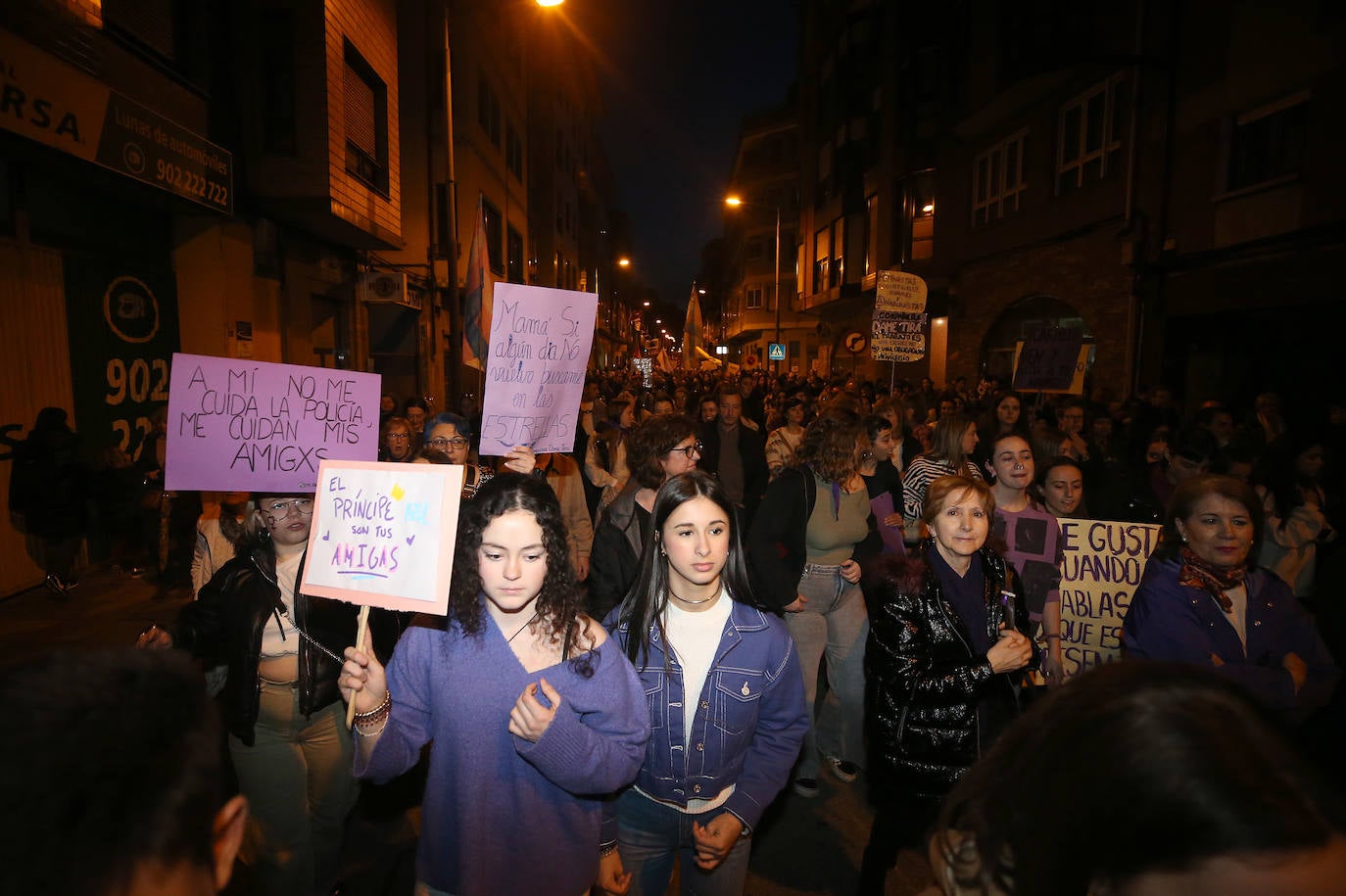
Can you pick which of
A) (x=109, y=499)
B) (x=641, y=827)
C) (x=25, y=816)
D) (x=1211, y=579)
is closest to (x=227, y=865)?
(x=25, y=816)

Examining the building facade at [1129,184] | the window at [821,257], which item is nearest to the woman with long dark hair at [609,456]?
the building facade at [1129,184]

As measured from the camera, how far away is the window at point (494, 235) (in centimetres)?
2350

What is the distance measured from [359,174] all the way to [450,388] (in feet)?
29.0

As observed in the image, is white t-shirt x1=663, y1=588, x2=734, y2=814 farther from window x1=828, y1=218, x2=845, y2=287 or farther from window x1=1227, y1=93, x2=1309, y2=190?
window x1=828, y1=218, x2=845, y2=287

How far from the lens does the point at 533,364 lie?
4.06 metres

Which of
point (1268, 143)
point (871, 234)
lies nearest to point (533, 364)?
point (1268, 143)

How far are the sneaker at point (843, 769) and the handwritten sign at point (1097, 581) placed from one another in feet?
4.76

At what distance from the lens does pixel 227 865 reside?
1072mm

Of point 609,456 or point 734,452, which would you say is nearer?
point 734,452

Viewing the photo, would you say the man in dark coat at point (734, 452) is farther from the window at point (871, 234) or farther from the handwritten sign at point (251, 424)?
the window at point (871, 234)

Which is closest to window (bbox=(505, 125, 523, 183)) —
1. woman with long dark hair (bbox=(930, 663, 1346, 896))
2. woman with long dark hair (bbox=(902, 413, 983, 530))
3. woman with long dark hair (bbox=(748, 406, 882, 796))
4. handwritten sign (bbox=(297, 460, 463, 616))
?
woman with long dark hair (bbox=(902, 413, 983, 530))

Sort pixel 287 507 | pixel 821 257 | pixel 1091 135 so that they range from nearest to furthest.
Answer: pixel 287 507
pixel 1091 135
pixel 821 257

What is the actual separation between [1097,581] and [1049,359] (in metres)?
6.57

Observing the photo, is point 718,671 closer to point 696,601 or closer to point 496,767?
point 696,601
